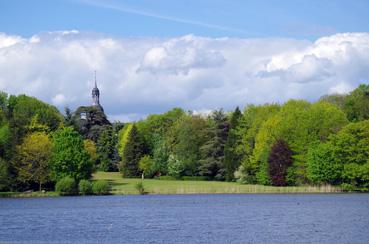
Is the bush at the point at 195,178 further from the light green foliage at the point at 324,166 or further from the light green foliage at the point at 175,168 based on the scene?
the light green foliage at the point at 324,166

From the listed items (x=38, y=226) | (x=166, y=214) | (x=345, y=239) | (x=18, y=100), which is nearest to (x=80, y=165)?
(x=18, y=100)

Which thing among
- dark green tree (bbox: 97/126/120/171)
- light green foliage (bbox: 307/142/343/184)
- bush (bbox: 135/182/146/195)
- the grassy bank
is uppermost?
dark green tree (bbox: 97/126/120/171)

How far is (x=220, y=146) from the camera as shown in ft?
383

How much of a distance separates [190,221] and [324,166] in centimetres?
3857

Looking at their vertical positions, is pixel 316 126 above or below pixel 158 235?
above

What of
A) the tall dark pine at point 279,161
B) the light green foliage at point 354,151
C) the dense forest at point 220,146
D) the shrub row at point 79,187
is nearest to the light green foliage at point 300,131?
the dense forest at point 220,146

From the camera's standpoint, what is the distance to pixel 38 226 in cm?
5294

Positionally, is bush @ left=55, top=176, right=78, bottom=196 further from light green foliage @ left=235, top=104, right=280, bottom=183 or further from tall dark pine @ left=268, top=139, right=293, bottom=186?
light green foliage @ left=235, top=104, right=280, bottom=183

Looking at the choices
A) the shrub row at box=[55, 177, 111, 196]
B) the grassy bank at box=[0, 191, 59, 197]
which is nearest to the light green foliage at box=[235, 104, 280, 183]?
the shrub row at box=[55, 177, 111, 196]

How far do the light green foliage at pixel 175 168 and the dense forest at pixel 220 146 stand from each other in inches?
6.5

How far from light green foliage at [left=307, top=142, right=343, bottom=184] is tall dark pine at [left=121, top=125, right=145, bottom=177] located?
41.6 metres

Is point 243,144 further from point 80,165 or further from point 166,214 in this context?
point 166,214

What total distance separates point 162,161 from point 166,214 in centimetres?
6224

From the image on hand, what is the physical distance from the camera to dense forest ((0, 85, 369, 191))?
89.4m
